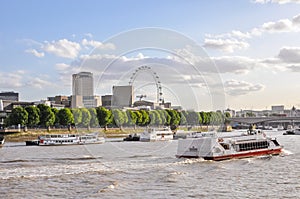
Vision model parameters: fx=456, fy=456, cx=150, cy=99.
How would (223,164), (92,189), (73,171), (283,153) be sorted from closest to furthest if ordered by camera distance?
(92,189) → (73,171) → (223,164) → (283,153)

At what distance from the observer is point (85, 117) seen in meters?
92.6

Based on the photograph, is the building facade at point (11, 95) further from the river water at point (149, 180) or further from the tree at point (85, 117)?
the river water at point (149, 180)

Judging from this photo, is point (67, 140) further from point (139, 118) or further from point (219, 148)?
point (139, 118)

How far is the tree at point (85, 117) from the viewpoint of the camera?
91.8m

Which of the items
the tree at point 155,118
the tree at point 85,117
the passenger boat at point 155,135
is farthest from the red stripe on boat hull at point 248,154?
the tree at point 155,118

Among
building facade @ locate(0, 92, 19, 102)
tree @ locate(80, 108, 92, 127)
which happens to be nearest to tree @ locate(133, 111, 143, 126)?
tree @ locate(80, 108, 92, 127)

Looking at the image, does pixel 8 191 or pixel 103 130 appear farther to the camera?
pixel 103 130

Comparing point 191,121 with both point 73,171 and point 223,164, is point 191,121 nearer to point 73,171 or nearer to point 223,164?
point 223,164

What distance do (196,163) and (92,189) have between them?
51.9 ft

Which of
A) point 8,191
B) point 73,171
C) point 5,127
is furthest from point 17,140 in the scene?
point 8,191

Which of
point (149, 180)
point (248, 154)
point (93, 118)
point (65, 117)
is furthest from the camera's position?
point (93, 118)

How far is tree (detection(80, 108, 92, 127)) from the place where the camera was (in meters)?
91.8

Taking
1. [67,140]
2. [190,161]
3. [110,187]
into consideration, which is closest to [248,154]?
[190,161]

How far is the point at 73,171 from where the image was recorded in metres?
30.9
